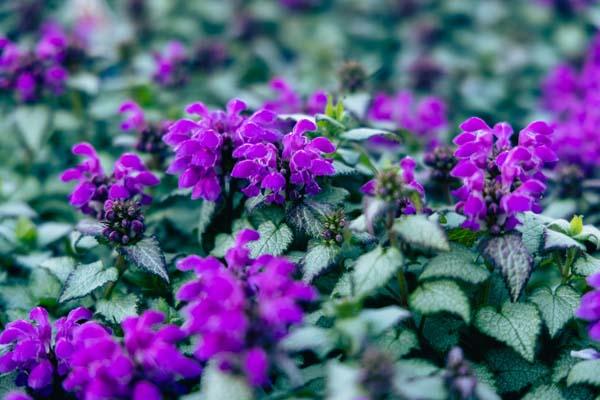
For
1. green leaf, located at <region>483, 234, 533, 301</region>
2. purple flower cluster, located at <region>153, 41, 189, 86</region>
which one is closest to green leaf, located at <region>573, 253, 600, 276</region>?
green leaf, located at <region>483, 234, 533, 301</region>

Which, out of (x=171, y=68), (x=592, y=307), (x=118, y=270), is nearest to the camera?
(x=592, y=307)

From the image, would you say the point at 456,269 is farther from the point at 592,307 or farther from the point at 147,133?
the point at 147,133

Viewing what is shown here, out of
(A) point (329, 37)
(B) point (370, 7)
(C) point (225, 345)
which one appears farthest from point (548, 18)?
(C) point (225, 345)

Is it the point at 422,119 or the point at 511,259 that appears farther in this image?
the point at 422,119

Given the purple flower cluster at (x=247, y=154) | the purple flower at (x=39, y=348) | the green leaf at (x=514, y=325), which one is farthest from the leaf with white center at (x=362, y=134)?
the purple flower at (x=39, y=348)

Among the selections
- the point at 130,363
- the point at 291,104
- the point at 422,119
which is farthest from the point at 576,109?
the point at 130,363

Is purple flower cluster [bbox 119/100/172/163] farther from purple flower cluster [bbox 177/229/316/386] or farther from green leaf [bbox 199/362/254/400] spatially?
green leaf [bbox 199/362/254/400]
